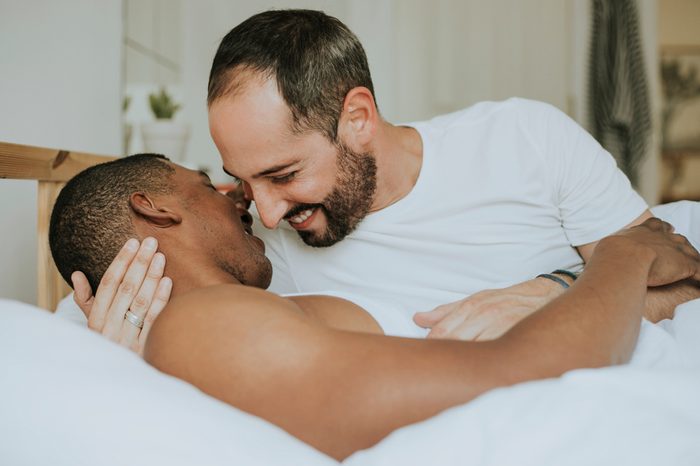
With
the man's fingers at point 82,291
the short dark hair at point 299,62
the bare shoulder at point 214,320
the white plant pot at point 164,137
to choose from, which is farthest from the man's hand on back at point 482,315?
the white plant pot at point 164,137

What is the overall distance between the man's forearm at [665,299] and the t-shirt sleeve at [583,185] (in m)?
0.25

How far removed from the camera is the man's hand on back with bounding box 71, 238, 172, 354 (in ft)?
3.76

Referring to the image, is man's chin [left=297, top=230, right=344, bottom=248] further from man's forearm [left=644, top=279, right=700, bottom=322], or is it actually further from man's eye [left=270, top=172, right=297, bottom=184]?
man's forearm [left=644, top=279, right=700, bottom=322]

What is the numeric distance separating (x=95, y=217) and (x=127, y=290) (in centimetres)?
16

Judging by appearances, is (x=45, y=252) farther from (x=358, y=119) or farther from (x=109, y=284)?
(x=358, y=119)

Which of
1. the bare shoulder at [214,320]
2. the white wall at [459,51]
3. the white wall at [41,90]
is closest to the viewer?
the bare shoulder at [214,320]

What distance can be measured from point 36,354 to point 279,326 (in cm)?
28

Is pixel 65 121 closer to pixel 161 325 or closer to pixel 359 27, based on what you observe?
pixel 161 325

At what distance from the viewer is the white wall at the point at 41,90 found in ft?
5.44

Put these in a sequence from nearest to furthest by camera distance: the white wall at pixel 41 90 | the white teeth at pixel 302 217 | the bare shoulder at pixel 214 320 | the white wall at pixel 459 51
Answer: the bare shoulder at pixel 214 320 → the white teeth at pixel 302 217 → the white wall at pixel 41 90 → the white wall at pixel 459 51

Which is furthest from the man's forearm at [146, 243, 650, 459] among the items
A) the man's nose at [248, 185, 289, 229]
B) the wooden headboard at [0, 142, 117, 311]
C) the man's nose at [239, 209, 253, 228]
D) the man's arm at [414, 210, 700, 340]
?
the wooden headboard at [0, 142, 117, 311]

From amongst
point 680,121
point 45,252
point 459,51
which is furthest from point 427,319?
point 680,121

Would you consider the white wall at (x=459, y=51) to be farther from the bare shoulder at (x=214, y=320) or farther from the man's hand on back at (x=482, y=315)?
the bare shoulder at (x=214, y=320)

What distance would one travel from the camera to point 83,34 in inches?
80.9
